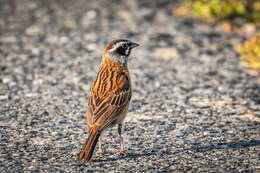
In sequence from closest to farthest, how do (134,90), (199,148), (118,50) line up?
1. (199,148)
2. (118,50)
3. (134,90)

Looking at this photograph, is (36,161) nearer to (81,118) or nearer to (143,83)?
(81,118)

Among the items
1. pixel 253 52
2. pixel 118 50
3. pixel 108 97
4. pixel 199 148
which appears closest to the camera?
pixel 108 97

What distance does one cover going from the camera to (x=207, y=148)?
230 inches

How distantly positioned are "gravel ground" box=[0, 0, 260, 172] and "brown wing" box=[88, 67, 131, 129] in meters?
0.55

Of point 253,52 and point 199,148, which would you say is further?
point 253,52

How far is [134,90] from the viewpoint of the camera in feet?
27.0

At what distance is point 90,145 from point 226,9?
696 centimetres

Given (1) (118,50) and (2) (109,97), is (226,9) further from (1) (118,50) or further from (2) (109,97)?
(2) (109,97)

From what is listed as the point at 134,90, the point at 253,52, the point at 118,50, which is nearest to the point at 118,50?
the point at 118,50

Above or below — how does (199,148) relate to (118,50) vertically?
below

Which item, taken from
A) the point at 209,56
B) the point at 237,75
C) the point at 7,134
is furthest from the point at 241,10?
the point at 7,134

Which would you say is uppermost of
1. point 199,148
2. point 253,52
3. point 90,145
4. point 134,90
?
point 253,52

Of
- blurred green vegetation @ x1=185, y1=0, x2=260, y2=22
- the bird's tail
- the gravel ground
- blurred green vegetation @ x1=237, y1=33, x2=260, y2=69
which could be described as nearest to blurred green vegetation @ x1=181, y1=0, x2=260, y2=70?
blurred green vegetation @ x1=185, y1=0, x2=260, y2=22

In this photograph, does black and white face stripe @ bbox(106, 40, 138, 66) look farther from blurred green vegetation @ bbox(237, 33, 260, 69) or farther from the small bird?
blurred green vegetation @ bbox(237, 33, 260, 69)
